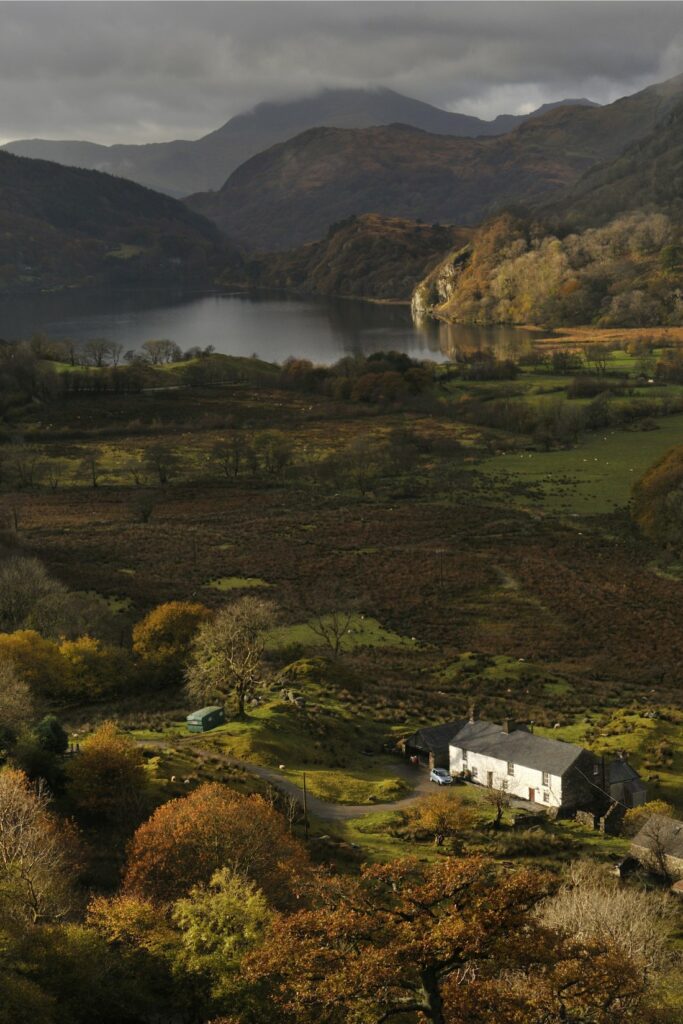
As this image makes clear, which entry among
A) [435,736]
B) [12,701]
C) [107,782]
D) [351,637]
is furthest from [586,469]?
[107,782]

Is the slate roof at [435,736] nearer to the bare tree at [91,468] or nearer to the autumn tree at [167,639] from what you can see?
the autumn tree at [167,639]

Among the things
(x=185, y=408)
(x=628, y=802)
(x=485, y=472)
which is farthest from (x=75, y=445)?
(x=628, y=802)

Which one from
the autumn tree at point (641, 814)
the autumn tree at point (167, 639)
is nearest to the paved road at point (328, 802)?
the autumn tree at point (641, 814)

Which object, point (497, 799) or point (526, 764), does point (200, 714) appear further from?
point (526, 764)

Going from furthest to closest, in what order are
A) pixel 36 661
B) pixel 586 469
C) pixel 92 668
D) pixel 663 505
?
pixel 586 469, pixel 663 505, pixel 92 668, pixel 36 661

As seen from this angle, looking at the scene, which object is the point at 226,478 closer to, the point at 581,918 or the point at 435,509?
the point at 435,509
